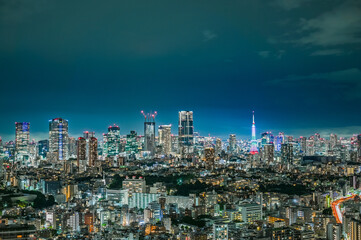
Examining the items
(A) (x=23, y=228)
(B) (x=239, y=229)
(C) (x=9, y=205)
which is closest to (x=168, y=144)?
(C) (x=9, y=205)

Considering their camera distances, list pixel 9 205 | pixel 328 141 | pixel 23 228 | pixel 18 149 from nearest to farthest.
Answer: pixel 23 228
pixel 9 205
pixel 18 149
pixel 328 141

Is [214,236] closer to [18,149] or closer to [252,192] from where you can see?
[252,192]

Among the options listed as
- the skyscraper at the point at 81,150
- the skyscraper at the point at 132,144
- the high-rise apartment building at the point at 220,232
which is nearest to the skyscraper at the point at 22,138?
the skyscraper at the point at 81,150

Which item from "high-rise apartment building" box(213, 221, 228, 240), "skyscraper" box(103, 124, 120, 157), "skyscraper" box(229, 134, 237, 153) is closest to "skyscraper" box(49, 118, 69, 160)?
"skyscraper" box(103, 124, 120, 157)

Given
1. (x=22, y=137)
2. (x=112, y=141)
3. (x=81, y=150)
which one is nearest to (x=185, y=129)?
(x=112, y=141)

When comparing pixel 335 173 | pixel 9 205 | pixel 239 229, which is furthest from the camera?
pixel 335 173

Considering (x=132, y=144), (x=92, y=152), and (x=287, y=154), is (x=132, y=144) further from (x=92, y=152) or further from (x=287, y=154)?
(x=287, y=154)

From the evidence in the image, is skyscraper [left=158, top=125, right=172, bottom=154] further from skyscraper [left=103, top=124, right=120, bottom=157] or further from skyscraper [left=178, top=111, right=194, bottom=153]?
skyscraper [left=103, top=124, right=120, bottom=157]

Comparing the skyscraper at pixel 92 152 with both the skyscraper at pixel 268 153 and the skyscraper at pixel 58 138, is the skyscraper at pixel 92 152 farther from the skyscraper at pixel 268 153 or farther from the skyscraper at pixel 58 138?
the skyscraper at pixel 268 153
